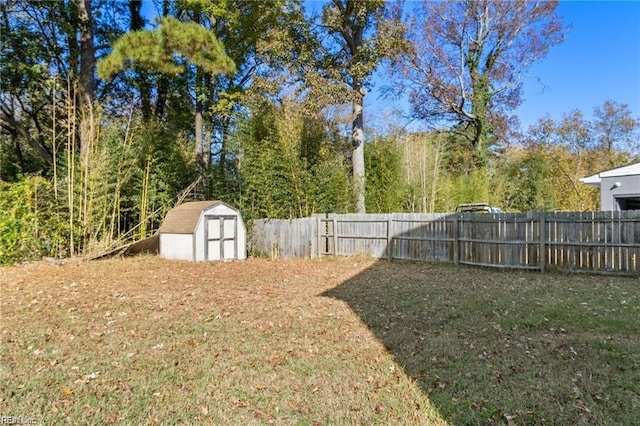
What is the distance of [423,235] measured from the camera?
836 centimetres

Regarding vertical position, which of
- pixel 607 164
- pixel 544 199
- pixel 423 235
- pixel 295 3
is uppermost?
pixel 295 3

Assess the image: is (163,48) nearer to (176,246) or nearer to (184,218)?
(184,218)

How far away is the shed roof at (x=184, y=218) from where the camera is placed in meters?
8.20

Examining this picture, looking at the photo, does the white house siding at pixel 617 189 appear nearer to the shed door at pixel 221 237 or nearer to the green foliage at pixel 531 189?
the green foliage at pixel 531 189

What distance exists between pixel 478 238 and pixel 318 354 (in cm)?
573

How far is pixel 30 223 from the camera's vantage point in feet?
24.7

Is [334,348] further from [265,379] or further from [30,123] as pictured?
[30,123]

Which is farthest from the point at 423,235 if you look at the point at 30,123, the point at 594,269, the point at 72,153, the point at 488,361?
the point at 30,123

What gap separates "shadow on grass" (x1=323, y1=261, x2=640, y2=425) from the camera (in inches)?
87.6

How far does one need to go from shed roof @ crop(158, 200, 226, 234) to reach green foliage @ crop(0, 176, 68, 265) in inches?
78.1

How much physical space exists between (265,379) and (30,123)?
42.3ft

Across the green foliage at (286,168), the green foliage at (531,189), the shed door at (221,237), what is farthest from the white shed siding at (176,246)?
the green foliage at (531,189)

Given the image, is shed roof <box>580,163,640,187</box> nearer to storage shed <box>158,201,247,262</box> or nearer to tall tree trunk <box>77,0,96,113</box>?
storage shed <box>158,201,247,262</box>

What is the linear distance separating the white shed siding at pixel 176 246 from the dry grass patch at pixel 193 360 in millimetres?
2836
